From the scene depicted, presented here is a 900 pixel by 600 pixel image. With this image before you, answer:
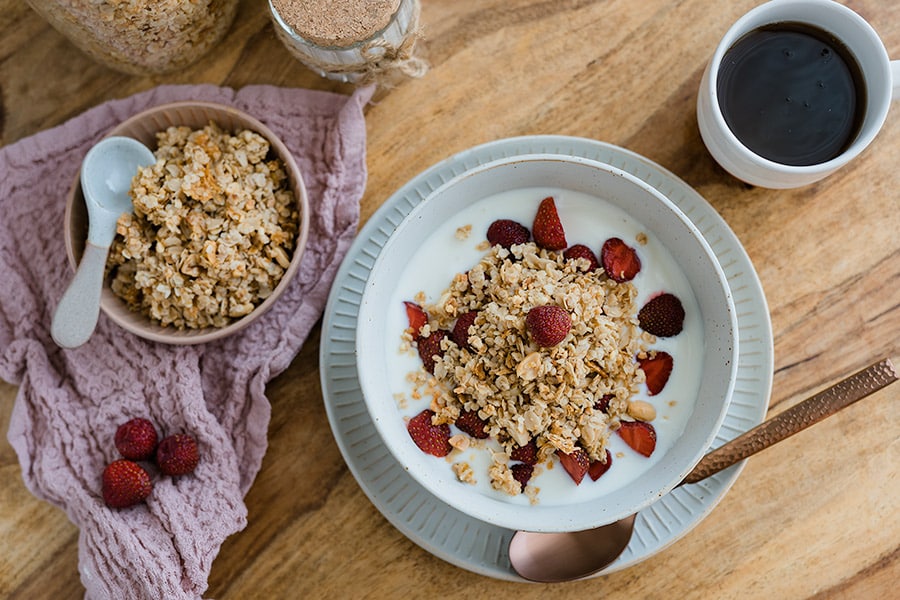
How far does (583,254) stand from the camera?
991mm

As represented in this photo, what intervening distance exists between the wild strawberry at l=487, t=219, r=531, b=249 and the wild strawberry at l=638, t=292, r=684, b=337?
18 cm

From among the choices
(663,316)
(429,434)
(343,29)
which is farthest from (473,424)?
(343,29)

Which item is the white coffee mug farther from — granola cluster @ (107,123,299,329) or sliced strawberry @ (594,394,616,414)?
granola cluster @ (107,123,299,329)

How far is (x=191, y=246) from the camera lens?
105cm

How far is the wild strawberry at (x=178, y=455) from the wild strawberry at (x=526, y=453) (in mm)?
429

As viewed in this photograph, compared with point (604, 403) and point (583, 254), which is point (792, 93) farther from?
point (604, 403)

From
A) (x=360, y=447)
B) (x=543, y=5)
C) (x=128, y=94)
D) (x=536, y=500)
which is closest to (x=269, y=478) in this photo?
(x=360, y=447)

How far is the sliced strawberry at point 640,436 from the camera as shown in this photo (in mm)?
965

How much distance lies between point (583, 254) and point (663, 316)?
0.12 meters

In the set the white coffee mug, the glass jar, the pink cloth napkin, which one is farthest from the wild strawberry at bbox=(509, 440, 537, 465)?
the glass jar

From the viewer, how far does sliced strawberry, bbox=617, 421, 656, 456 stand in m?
0.97

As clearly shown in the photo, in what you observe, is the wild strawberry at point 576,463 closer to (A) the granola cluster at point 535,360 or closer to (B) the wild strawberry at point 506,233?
(A) the granola cluster at point 535,360

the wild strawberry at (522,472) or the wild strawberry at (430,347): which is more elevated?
the wild strawberry at (430,347)

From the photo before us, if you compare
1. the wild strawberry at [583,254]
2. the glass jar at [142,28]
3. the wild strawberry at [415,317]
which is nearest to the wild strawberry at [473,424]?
the wild strawberry at [415,317]
